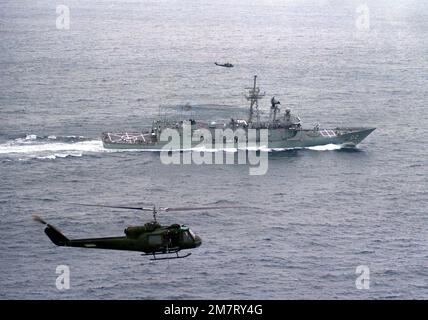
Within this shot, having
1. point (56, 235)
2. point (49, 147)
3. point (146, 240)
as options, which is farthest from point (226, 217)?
point (56, 235)

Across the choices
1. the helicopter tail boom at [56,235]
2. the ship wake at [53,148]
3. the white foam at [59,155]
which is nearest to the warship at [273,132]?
the ship wake at [53,148]

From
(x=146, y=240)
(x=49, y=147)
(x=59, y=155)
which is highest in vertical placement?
(x=49, y=147)

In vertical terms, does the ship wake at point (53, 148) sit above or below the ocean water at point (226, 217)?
above

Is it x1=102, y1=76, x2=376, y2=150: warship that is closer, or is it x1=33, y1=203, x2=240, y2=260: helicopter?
x1=33, y1=203, x2=240, y2=260: helicopter

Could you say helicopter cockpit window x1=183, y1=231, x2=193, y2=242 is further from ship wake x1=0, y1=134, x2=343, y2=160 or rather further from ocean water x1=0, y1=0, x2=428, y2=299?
ship wake x1=0, y1=134, x2=343, y2=160

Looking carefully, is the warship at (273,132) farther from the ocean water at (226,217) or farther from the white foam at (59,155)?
the white foam at (59,155)

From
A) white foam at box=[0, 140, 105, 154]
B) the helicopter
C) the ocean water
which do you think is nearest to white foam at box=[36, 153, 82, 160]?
the ocean water

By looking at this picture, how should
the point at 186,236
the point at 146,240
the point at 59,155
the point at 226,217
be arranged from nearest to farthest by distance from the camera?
the point at 146,240 < the point at 186,236 < the point at 226,217 < the point at 59,155

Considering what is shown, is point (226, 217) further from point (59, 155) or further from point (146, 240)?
point (146, 240)

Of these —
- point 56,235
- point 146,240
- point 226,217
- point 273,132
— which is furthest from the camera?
point 273,132

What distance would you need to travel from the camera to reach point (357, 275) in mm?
123750
